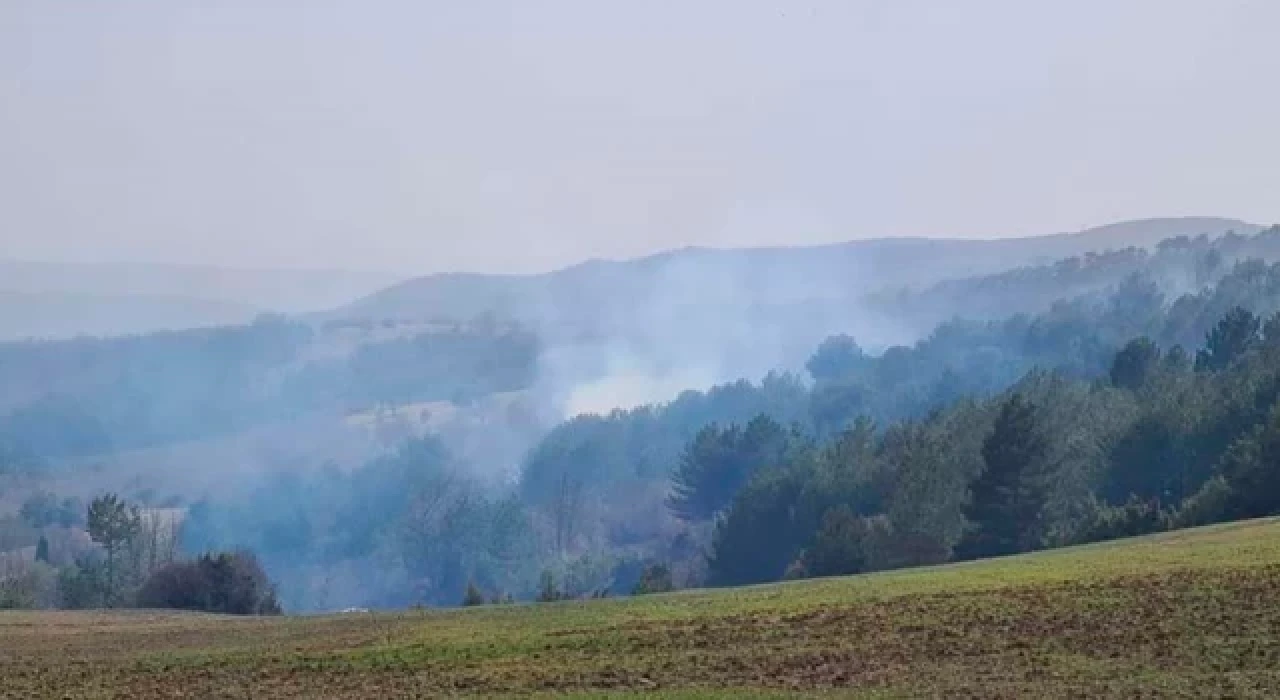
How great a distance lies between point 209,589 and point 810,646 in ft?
177

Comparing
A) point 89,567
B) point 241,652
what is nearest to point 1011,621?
point 241,652

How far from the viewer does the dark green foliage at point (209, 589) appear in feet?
269

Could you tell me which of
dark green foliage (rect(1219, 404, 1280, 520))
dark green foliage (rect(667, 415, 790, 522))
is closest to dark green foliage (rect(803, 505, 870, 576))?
dark green foliage (rect(1219, 404, 1280, 520))

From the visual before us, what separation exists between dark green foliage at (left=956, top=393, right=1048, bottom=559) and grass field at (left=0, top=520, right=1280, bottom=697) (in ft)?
139

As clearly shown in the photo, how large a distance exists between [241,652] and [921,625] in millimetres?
14785

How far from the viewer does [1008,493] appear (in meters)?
92.7

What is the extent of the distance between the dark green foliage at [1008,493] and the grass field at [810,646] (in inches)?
1662

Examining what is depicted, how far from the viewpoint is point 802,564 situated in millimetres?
95812

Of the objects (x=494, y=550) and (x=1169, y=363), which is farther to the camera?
(x=494, y=550)

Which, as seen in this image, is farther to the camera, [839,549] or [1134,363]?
[1134,363]

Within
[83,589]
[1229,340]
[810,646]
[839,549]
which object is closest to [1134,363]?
[1229,340]

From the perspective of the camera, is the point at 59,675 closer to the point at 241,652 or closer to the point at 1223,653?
the point at 241,652

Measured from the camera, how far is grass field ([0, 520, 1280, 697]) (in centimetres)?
2950

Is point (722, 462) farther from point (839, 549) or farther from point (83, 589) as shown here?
point (839, 549)
